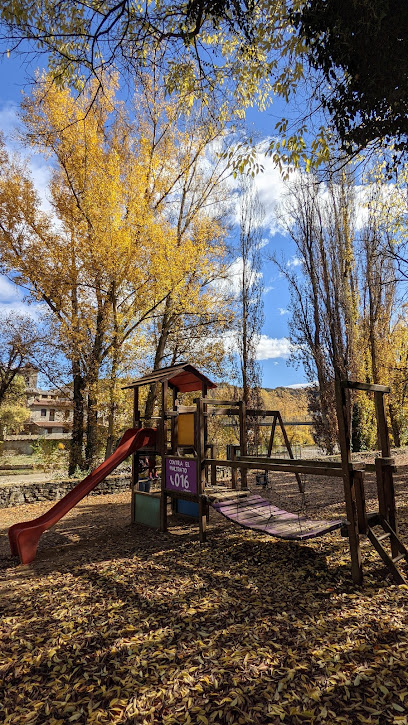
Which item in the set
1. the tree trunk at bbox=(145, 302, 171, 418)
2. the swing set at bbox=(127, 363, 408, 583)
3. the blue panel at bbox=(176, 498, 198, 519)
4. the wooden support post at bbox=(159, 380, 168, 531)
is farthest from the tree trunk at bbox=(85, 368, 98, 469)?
the blue panel at bbox=(176, 498, 198, 519)

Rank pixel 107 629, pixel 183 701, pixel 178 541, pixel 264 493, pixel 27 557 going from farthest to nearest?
1. pixel 264 493
2. pixel 178 541
3. pixel 27 557
4. pixel 107 629
5. pixel 183 701

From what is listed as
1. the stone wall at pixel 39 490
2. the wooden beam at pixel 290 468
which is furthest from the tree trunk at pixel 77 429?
the wooden beam at pixel 290 468

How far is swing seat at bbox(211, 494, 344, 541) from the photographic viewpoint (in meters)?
4.42

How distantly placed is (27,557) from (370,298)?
17329 mm

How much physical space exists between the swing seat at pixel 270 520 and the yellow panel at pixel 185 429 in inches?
59.6

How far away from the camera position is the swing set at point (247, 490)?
4168 millimetres

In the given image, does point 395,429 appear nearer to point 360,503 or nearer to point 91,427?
point 91,427

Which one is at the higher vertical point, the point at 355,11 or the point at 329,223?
the point at 329,223

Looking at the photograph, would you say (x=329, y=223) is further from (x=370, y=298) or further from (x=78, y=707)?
(x=78, y=707)

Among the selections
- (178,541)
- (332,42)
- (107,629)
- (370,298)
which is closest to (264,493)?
(178,541)

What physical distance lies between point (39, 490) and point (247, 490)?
6.24 m

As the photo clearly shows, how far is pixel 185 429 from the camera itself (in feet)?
24.9

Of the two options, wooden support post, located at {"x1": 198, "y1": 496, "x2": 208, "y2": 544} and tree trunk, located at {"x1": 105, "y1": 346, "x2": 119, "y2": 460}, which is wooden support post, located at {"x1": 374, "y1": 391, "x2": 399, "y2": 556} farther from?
tree trunk, located at {"x1": 105, "y1": 346, "x2": 119, "y2": 460}

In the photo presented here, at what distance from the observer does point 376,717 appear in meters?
2.22
